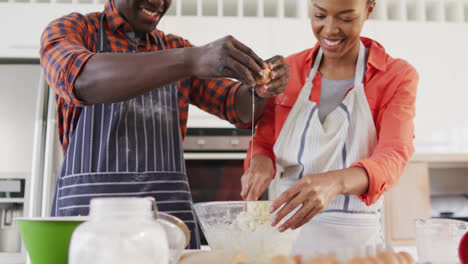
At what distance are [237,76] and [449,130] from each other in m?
2.27

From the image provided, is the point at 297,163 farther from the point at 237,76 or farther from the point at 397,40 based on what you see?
the point at 397,40

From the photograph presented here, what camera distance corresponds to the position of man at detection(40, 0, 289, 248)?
0.88m

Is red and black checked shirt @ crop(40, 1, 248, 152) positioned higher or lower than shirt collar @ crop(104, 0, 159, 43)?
lower

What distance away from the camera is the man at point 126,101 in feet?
2.90

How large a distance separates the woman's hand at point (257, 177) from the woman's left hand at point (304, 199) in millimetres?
270

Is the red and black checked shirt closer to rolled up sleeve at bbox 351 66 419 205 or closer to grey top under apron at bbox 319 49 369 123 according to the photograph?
grey top under apron at bbox 319 49 369 123

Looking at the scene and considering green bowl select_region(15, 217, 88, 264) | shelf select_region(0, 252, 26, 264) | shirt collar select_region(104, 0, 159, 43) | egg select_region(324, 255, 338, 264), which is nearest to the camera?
egg select_region(324, 255, 338, 264)

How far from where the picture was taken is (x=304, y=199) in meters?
0.85

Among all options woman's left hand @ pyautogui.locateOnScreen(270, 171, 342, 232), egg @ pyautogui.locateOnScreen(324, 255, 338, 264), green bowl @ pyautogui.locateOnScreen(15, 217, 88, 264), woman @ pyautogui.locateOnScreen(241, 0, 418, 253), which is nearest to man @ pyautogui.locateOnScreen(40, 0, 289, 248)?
woman @ pyautogui.locateOnScreen(241, 0, 418, 253)

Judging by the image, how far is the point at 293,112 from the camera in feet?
4.23

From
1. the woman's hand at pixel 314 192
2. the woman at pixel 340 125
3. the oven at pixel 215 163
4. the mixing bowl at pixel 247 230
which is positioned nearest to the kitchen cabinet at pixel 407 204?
the oven at pixel 215 163

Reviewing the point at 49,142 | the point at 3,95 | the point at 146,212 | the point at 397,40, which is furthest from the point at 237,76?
the point at 397,40

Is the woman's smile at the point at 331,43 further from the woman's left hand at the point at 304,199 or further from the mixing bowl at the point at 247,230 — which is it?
the mixing bowl at the point at 247,230

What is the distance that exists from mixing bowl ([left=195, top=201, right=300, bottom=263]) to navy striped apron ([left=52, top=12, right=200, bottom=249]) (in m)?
0.29
